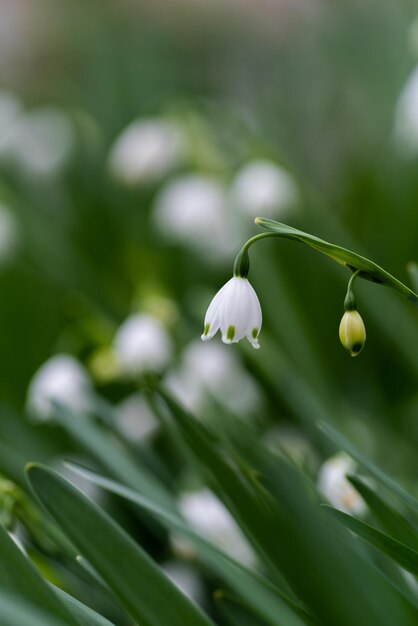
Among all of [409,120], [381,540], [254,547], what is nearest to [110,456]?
[254,547]

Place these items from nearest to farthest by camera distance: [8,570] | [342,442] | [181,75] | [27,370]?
[8,570] < [342,442] < [27,370] < [181,75]

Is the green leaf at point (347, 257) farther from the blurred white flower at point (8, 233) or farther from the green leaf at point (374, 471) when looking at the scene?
the blurred white flower at point (8, 233)

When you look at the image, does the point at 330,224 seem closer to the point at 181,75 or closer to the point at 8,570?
the point at 8,570

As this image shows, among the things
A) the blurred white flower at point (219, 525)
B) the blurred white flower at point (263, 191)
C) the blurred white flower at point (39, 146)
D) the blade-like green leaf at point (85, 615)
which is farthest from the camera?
the blurred white flower at point (39, 146)

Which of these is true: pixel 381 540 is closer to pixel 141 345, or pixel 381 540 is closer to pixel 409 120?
pixel 141 345

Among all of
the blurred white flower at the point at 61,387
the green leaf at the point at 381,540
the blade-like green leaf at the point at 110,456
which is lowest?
the green leaf at the point at 381,540

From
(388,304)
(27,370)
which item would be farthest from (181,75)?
(388,304)

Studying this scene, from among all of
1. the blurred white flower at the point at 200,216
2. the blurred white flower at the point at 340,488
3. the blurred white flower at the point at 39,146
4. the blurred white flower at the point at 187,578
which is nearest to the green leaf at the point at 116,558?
the blurred white flower at the point at 340,488
